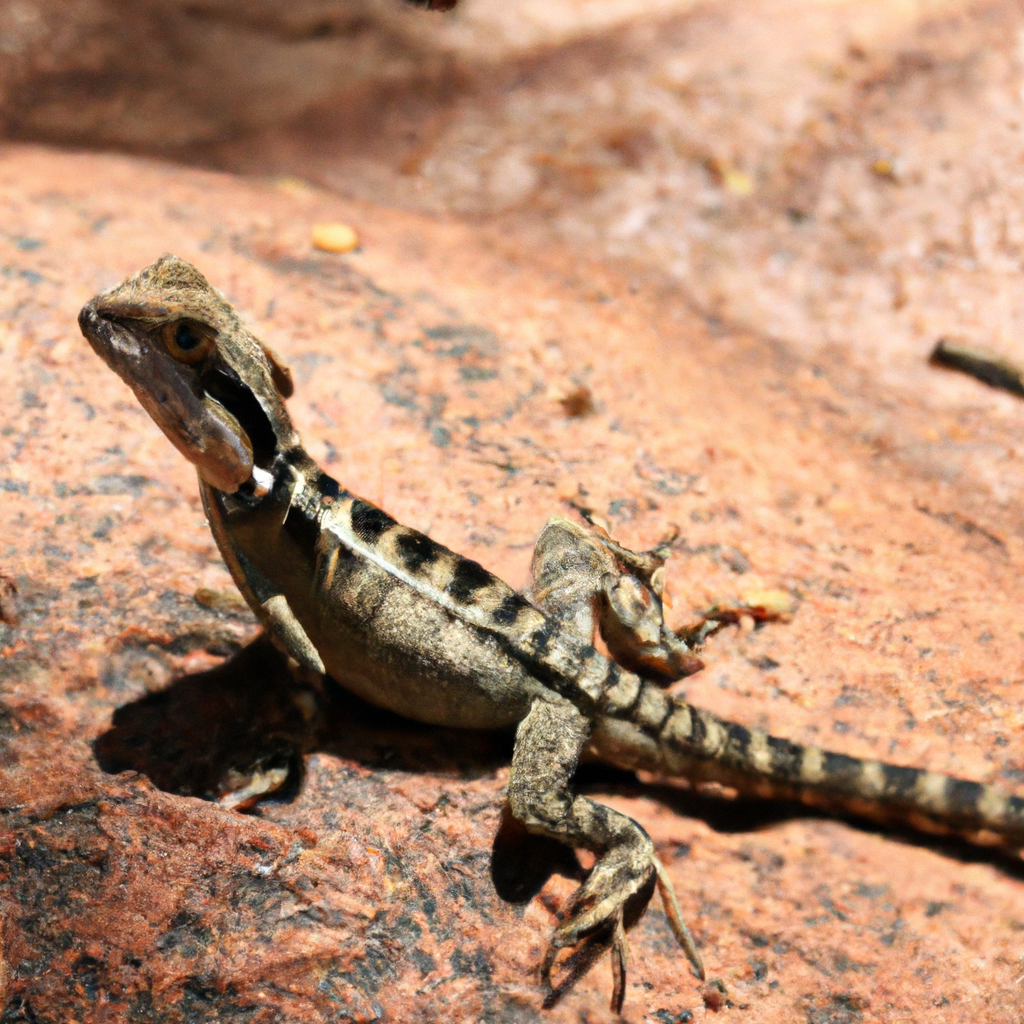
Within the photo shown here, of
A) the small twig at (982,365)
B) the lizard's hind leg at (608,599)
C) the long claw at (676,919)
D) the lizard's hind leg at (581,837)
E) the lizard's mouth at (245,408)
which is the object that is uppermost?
the lizard's mouth at (245,408)

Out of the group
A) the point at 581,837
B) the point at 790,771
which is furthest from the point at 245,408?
the point at 790,771

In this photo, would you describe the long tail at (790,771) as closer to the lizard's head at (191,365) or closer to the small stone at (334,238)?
the lizard's head at (191,365)

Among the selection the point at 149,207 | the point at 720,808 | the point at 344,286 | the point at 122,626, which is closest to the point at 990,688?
the point at 720,808

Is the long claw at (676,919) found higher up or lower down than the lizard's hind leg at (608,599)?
lower down

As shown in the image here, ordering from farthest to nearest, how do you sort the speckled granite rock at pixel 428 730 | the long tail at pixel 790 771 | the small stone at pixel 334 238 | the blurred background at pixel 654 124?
the blurred background at pixel 654 124 → the small stone at pixel 334 238 → the long tail at pixel 790 771 → the speckled granite rock at pixel 428 730

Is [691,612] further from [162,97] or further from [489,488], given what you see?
[162,97]

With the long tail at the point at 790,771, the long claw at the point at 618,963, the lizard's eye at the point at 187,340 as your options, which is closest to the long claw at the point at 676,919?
the long claw at the point at 618,963
